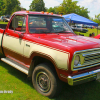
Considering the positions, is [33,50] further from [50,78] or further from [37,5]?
[37,5]

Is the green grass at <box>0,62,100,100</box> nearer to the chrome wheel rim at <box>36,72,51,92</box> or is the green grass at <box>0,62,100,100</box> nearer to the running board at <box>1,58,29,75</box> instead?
the chrome wheel rim at <box>36,72,51,92</box>

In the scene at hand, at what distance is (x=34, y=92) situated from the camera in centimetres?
372

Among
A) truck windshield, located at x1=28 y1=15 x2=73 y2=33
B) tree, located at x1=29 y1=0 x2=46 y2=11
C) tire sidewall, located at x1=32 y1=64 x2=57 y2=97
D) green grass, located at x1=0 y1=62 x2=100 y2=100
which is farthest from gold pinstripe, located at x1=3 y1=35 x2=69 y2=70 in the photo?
tree, located at x1=29 y1=0 x2=46 y2=11

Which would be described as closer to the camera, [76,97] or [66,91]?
[76,97]

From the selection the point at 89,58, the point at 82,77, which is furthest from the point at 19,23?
the point at 82,77

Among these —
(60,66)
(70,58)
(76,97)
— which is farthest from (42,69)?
(76,97)

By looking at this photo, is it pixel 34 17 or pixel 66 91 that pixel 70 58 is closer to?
pixel 66 91

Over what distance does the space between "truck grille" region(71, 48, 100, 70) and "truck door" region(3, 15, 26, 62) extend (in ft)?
5.90

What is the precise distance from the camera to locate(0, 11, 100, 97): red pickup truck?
2.92 m

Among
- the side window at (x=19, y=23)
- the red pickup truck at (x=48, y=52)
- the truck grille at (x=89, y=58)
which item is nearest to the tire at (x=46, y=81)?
the red pickup truck at (x=48, y=52)

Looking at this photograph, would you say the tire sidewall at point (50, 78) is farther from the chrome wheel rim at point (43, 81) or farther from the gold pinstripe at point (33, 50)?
the gold pinstripe at point (33, 50)

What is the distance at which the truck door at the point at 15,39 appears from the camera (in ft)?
13.2

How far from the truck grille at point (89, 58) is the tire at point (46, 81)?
60 cm

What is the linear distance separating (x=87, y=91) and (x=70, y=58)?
1702 millimetres
